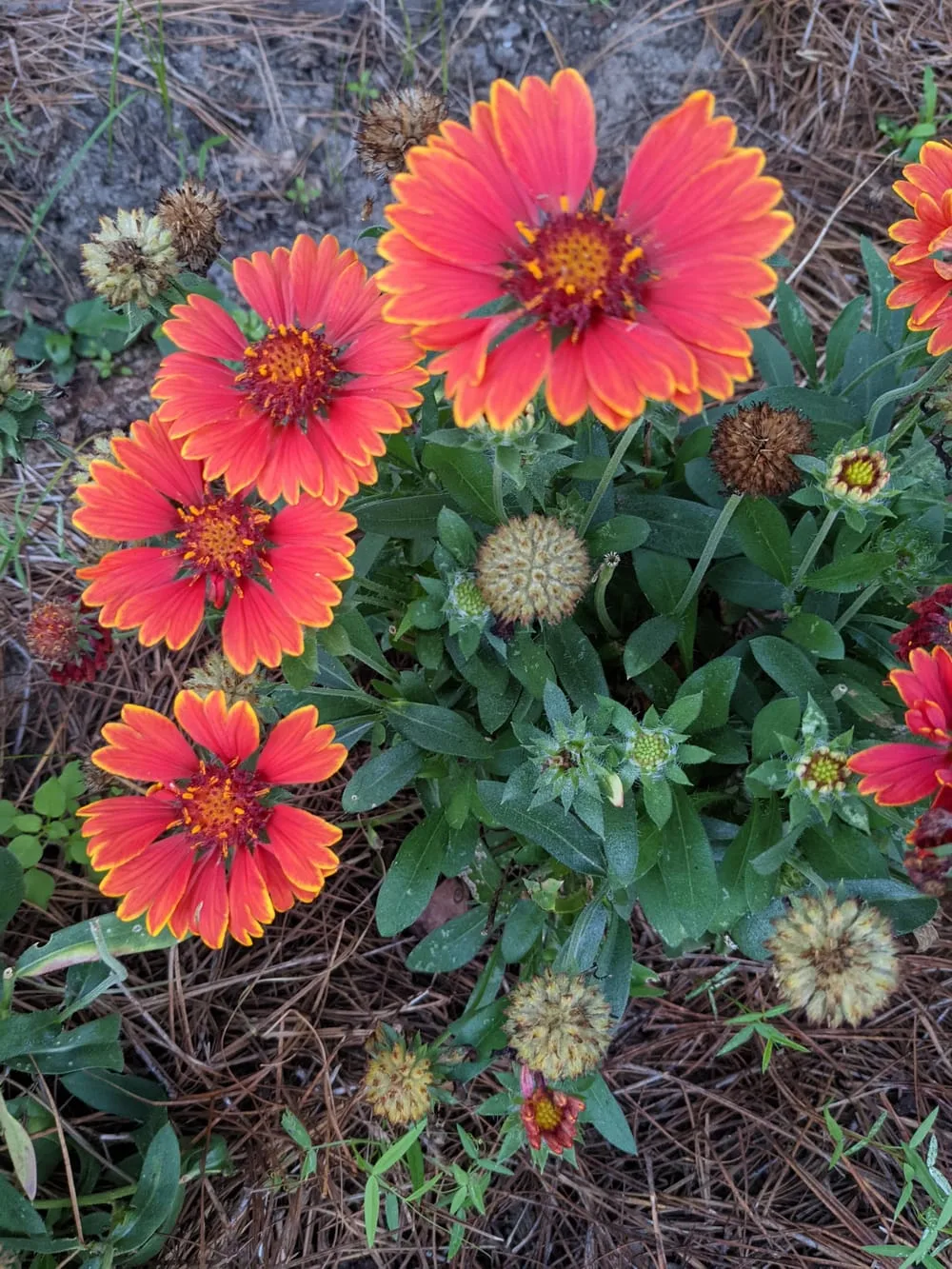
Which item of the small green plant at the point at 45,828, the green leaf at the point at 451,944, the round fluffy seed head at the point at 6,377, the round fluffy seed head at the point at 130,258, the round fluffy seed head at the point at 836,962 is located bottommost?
the green leaf at the point at 451,944

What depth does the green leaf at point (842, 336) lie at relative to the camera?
244cm

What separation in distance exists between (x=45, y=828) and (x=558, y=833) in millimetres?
1628

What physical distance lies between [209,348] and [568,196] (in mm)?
674

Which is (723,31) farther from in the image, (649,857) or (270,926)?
(270,926)

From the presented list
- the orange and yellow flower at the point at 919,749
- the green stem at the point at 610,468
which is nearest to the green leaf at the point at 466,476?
the green stem at the point at 610,468

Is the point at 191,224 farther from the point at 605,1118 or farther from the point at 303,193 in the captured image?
the point at 605,1118

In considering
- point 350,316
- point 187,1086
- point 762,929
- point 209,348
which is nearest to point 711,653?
point 762,929

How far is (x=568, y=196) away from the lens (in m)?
1.45

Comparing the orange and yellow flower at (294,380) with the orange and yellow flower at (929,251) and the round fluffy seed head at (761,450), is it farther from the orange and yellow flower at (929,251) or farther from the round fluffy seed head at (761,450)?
the orange and yellow flower at (929,251)

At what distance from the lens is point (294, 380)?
5.40ft

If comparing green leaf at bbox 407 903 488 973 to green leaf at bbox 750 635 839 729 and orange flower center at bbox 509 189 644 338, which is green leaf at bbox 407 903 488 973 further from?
orange flower center at bbox 509 189 644 338

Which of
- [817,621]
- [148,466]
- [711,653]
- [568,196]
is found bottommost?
[711,653]

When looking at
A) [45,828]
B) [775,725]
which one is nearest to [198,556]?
[775,725]

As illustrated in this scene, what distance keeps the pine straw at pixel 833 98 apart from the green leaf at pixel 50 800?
2.89m
